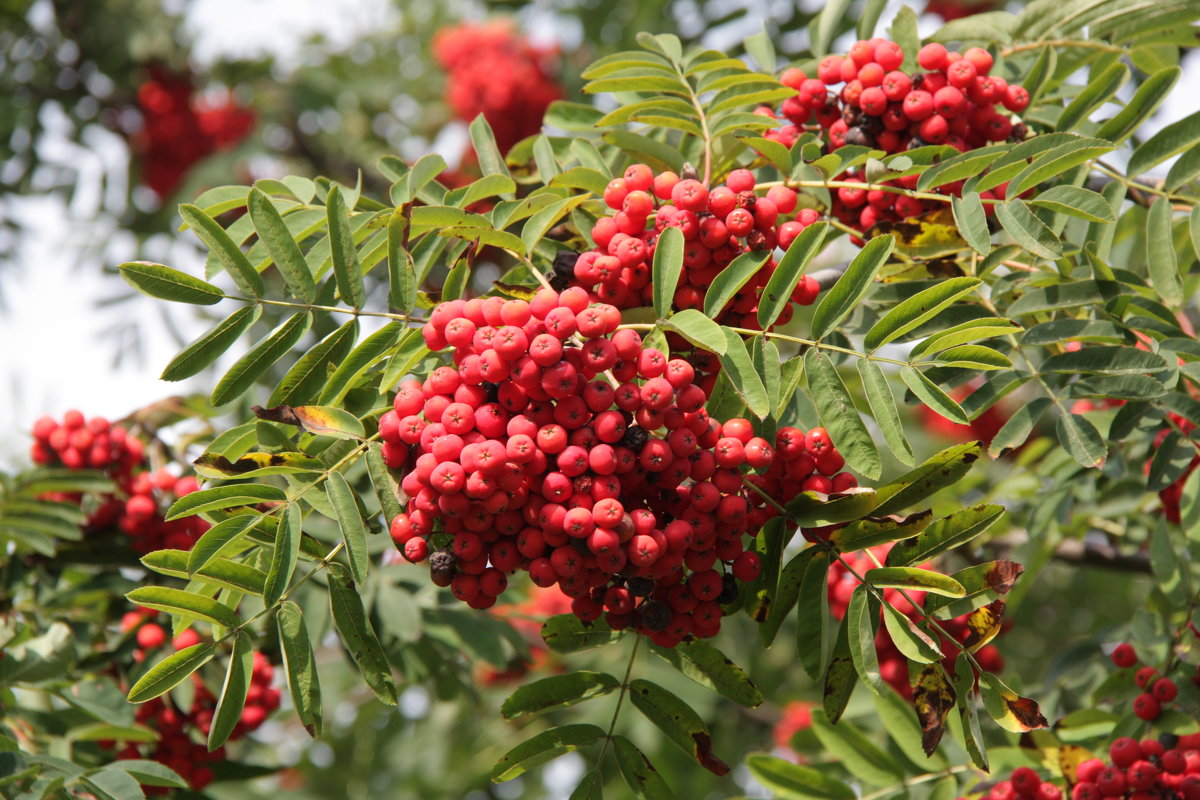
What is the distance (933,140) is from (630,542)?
135 centimetres

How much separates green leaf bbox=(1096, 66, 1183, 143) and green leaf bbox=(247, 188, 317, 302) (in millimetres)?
1946

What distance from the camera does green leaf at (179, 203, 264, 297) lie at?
2340mm

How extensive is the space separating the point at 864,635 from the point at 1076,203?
1089mm

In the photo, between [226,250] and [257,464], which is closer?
[257,464]

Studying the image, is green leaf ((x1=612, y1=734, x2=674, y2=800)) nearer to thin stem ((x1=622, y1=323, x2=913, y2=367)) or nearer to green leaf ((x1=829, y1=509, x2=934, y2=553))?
green leaf ((x1=829, y1=509, x2=934, y2=553))

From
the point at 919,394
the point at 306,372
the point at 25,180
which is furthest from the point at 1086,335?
the point at 25,180

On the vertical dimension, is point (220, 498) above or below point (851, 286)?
below

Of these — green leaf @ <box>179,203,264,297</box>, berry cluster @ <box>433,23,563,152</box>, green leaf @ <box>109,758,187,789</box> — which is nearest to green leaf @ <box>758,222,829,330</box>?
green leaf @ <box>179,203,264,297</box>

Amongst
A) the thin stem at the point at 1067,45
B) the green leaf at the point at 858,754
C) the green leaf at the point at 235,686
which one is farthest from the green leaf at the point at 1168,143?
the green leaf at the point at 235,686

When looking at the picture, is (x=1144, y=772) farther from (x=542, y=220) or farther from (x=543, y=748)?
(x=542, y=220)

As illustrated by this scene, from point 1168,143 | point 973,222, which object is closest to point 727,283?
point 973,222

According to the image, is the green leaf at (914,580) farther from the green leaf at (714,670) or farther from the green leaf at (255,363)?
the green leaf at (255,363)

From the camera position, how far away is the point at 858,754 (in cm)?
318

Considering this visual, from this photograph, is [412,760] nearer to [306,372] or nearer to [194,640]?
[194,640]
